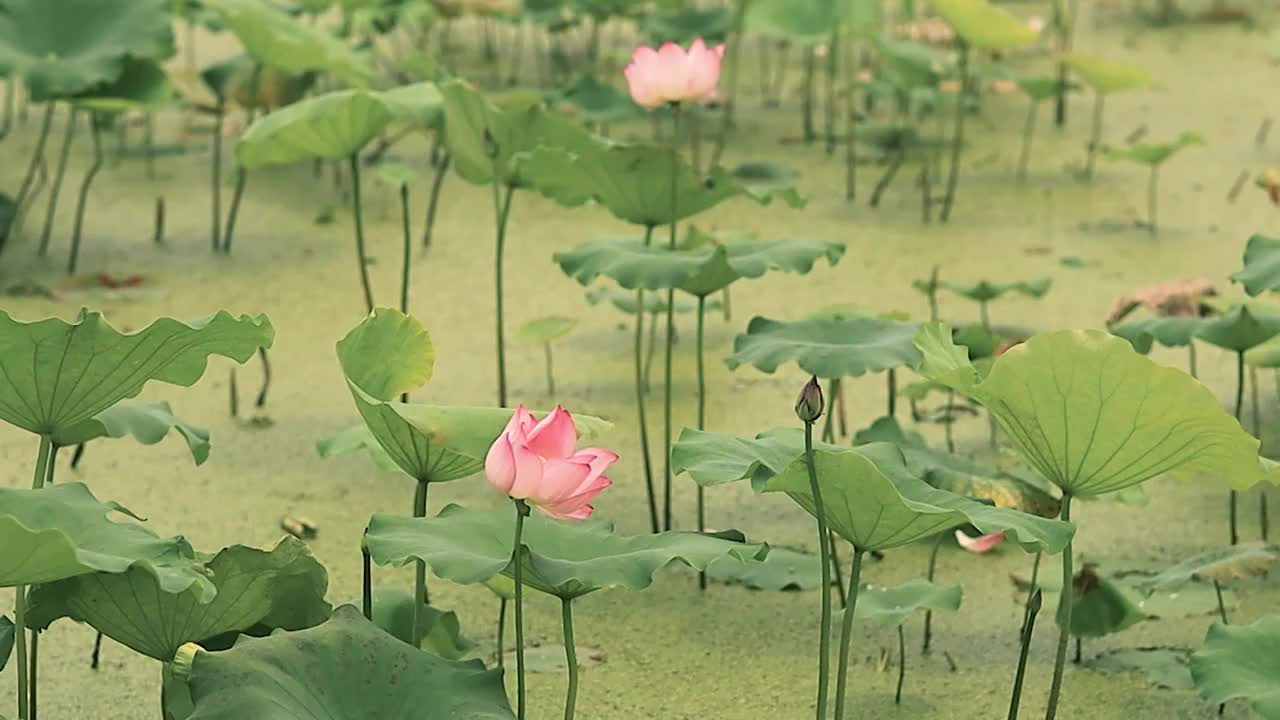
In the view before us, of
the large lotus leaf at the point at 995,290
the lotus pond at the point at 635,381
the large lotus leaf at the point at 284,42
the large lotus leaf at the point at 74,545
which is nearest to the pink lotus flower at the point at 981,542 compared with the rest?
the lotus pond at the point at 635,381

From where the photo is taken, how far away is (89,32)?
2.85 meters

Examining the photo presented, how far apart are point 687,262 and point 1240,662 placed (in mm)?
729

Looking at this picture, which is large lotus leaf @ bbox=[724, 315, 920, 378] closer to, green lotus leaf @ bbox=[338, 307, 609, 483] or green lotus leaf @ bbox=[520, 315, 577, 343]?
green lotus leaf @ bbox=[338, 307, 609, 483]

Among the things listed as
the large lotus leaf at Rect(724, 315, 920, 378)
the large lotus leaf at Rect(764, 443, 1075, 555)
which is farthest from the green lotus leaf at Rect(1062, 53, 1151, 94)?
the large lotus leaf at Rect(764, 443, 1075, 555)

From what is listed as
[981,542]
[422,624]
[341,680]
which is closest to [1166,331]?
[981,542]

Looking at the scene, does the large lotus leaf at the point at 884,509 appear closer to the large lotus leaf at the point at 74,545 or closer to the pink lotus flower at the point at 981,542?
the large lotus leaf at the point at 74,545

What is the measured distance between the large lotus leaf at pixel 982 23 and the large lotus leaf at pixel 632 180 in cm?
119

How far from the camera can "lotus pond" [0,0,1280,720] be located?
133cm

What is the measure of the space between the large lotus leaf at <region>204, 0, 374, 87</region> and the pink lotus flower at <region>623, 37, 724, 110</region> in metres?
0.82

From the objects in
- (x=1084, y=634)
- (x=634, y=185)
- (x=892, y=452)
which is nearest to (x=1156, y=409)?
(x=892, y=452)

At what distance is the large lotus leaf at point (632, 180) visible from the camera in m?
2.02

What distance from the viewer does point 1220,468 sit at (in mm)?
1415

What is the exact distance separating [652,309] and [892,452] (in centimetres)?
86

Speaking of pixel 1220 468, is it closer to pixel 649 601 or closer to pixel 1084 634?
pixel 1084 634
